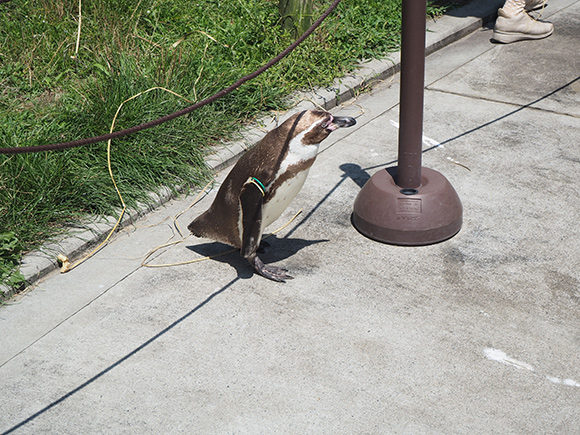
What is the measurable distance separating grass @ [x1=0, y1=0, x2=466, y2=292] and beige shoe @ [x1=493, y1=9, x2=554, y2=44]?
3.48ft

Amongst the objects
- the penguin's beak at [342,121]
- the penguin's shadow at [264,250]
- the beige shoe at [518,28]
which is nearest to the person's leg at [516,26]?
the beige shoe at [518,28]

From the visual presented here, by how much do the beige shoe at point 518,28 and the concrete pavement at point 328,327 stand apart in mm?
2498

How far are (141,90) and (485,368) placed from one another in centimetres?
329

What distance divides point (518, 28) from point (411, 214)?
156 inches

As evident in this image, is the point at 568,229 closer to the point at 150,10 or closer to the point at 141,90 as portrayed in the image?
the point at 141,90

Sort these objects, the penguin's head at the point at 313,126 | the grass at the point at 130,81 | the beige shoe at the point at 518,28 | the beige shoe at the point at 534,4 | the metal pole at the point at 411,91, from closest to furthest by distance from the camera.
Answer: the penguin's head at the point at 313,126
the metal pole at the point at 411,91
the grass at the point at 130,81
the beige shoe at the point at 518,28
the beige shoe at the point at 534,4

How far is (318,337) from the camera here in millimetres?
3379

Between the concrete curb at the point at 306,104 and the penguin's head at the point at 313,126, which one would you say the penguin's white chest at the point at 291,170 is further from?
the concrete curb at the point at 306,104

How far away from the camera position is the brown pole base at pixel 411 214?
4016 mm

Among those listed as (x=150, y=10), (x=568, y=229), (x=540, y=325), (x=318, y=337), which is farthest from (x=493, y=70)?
(x=318, y=337)

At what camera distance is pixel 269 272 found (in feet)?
12.5

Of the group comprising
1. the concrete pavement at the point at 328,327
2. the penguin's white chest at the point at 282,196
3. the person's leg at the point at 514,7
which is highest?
the person's leg at the point at 514,7

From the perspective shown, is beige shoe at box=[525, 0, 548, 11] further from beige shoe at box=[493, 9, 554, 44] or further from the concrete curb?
the concrete curb

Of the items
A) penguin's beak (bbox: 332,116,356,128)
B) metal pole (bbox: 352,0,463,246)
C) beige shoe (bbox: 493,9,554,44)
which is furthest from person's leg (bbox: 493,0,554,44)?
penguin's beak (bbox: 332,116,356,128)
